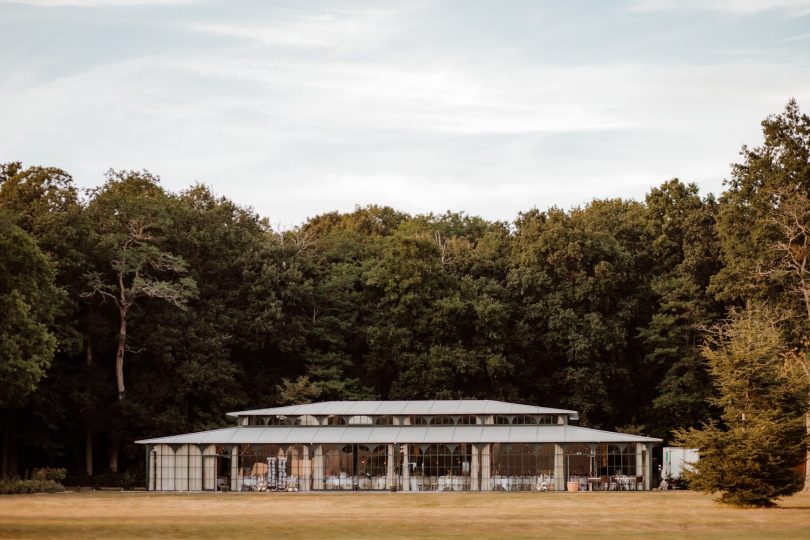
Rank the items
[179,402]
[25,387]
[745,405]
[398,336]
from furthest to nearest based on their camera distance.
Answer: [398,336] → [179,402] → [25,387] → [745,405]

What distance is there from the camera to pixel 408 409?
65.8 m

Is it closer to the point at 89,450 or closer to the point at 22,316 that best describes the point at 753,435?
the point at 22,316

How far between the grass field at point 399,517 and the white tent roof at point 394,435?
638 cm

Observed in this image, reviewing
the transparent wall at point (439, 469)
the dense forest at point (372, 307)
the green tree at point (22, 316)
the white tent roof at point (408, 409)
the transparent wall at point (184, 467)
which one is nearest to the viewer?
the green tree at point (22, 316)

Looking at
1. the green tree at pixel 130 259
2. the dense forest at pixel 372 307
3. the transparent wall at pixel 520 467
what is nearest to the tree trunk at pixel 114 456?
the dense forest at pixel 372 307

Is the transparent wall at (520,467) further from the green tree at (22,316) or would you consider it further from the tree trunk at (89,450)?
the tree trunk at (89,450)

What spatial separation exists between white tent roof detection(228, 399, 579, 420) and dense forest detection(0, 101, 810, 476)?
637cm

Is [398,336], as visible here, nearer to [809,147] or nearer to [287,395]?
[287,395]

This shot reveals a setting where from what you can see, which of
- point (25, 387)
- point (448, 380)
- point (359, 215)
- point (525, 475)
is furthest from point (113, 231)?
point (359, 215)

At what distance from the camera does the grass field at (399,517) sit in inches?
1377

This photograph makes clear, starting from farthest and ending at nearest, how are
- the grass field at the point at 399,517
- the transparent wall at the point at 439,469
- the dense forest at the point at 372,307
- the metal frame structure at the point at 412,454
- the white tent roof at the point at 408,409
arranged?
the dense forest at the point at 372,307 < the white tent roof at the point at 408,409 < the transparent wall at the point at 439,469 < the metal frame structure at the point at 412,454 < the grass field at the point at 399,517

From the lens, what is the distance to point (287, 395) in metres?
72.9

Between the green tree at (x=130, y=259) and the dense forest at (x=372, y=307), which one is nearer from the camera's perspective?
the dense forest at (x=372, y=307)

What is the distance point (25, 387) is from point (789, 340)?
125 ft
